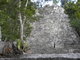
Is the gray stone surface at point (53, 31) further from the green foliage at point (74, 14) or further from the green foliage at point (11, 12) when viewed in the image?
the green foliage at point (11, 12)

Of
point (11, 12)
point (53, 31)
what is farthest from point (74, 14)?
point (11, 12)

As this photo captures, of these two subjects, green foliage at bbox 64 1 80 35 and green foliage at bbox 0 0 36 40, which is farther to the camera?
green foliage at bbox 64 1 80 35

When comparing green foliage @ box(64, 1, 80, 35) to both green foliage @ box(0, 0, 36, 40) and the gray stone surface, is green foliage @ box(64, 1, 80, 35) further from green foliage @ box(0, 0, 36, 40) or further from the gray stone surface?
green foliage @ box(0, 0, 36, 40)

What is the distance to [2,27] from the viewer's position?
347 cm

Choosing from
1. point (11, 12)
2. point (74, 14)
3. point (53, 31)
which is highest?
point (11, 12)

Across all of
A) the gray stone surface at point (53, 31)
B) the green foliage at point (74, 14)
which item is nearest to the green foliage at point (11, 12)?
the gray stone surface at point (53, 31)

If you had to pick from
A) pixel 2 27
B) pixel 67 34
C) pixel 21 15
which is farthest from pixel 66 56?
pixel 67 34

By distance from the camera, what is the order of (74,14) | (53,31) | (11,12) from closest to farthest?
(11,12) < (53,31) < (74,14)

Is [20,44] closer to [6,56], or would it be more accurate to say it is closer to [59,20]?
[6,56]

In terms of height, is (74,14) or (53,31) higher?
(74,14)

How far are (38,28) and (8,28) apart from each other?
11.1ft

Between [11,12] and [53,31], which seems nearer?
[11,12]

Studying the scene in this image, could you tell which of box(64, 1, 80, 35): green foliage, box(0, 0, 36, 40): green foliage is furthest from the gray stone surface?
box(0, 0, 36, 40): green foliage

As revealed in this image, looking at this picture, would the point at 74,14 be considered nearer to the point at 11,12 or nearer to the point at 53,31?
the point at 53,31
